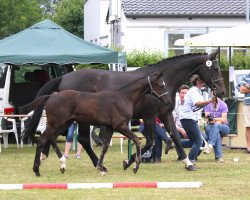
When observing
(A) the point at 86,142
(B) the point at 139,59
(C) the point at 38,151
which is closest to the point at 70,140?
(A) the point at 86,142

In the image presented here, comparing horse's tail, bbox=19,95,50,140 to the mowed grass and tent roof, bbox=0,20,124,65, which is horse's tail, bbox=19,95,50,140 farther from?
tent roof, bbox=0,20,124,65

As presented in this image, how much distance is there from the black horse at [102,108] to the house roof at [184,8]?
25.1 metres

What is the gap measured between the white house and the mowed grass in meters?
20.6

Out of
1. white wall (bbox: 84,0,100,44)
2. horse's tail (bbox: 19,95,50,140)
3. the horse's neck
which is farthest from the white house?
horse's tail (bbox: 19,95,50,140)

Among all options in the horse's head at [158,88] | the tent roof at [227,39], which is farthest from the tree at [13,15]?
the horse's head at [158,88]

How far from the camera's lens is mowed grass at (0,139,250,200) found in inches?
466

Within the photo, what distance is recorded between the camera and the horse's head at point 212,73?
1609 cm

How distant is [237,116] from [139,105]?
5.14m

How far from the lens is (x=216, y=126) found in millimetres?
17219

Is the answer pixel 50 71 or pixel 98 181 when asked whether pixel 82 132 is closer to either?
pixel 98 181

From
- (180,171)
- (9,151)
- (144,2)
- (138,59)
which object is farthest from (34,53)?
(144,2)

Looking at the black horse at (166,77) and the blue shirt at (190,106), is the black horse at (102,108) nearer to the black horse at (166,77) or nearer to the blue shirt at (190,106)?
the black horse at (166,77)

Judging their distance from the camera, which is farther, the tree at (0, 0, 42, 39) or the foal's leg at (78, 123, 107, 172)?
the tree at (0, 0, 42, 39)

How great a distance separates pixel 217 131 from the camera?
17047 millimetres
